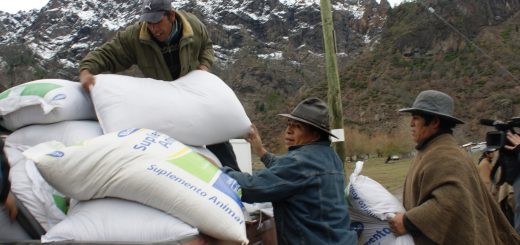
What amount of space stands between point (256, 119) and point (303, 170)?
201 feet

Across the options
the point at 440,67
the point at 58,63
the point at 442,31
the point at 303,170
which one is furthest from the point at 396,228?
the point at 58,63

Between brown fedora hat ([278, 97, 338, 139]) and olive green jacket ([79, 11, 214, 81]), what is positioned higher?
olive green jacket ([79, 11, 214, 81])

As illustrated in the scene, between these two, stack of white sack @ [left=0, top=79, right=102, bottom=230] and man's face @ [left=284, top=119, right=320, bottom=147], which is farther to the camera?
man's face @ [left=284, top=119, right=320, bottom=147]

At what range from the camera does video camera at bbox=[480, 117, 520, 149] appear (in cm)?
352

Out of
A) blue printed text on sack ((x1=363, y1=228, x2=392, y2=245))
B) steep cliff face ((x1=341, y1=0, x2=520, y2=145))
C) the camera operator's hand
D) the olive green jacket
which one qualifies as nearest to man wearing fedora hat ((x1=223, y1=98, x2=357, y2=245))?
blue printed text on sack ((x1=363, y1=228, x2=392, y2=245))

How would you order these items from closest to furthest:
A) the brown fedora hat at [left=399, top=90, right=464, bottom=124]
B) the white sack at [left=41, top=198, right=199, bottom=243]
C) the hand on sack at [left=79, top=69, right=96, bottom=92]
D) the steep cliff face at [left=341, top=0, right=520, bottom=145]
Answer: the white sack at [left=41, top=198, right=199, bottom=243] < the hand on sack at [left=79, top=69, right=96, bottom=92] < the brown fedora hat at [left=399, top=90, right=464, bottom=124] < the steep cliff face at [left=341, top=0, right=520, bottom=145]

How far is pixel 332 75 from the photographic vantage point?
699cm

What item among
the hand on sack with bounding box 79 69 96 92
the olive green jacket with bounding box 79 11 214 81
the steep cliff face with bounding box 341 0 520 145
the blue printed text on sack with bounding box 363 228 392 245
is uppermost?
the olive green jacket with bounding box 79 11 214 81

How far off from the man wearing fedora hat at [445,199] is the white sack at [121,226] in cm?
137

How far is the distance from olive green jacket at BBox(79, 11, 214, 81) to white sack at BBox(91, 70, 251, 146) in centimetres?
21

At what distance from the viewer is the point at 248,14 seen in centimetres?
11256

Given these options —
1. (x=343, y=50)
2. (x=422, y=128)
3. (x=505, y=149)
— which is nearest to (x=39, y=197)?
(x=422, y=128)

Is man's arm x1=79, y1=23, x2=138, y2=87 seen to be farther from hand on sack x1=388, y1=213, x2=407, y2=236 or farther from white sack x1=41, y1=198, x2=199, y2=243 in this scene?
hand on sack x1=388, y1=213, x2=407, y2=236

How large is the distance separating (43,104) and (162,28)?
2.03 feet
